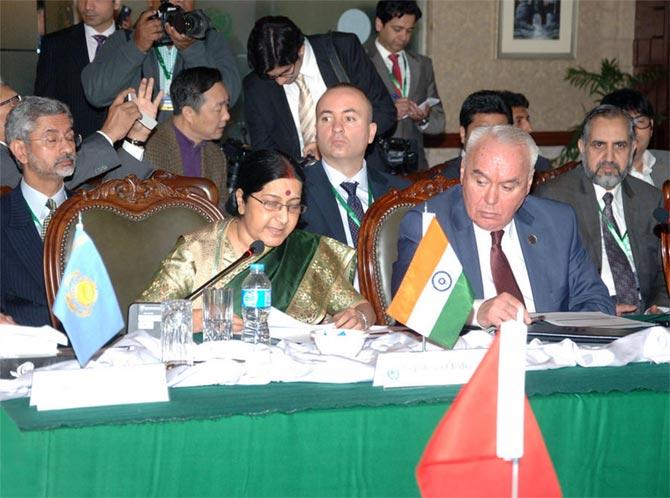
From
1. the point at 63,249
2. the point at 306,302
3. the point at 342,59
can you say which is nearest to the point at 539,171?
the point at 342,59

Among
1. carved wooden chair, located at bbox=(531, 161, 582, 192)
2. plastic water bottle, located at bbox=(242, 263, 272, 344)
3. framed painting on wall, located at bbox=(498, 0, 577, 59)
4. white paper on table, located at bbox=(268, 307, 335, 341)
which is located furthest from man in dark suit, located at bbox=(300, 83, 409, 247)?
framed painting on wall, located at bbox=(498, 0, 577, 59)

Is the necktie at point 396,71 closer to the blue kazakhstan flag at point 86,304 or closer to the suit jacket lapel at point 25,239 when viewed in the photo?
the suit jacket lapel at point 25,239

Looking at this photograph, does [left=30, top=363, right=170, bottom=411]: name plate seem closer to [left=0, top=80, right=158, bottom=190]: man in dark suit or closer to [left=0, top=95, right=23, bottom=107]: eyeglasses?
[left=0, top=80, right=158, bottom=190]: man in dark suit

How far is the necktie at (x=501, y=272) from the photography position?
3131mm

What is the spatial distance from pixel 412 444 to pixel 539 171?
103 inches

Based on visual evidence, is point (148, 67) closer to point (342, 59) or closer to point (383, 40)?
point (342, 59)

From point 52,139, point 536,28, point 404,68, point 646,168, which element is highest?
point 536,28

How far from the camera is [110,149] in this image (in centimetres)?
397

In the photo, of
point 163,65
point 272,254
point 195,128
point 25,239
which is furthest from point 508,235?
point 163,65

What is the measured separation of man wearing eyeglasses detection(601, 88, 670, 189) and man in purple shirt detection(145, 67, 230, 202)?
1808 mm

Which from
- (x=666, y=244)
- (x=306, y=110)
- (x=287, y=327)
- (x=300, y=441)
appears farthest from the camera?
(x=306, y=110)

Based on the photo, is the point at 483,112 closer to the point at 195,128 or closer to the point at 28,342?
the point at 195,128

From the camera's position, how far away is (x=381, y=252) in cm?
329

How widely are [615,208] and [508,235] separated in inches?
34.9
